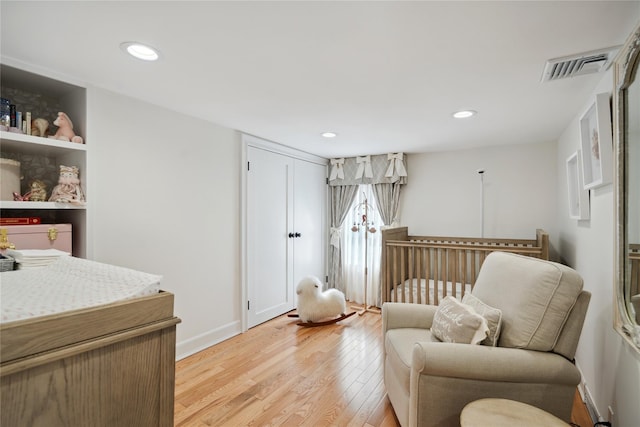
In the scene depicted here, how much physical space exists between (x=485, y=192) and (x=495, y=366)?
286 centimetres

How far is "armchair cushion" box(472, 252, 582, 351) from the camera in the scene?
4.59ft

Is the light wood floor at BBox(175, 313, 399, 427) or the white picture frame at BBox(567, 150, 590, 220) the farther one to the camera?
the white picture frame at BBox(567, 150, 590, 220)

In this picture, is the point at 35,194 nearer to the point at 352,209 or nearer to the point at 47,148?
the point at 47,148

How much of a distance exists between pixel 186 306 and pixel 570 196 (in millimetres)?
3467

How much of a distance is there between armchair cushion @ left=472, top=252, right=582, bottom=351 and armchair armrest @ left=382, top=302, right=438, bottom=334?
461 mm

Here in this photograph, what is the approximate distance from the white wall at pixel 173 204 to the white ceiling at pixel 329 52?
22cm

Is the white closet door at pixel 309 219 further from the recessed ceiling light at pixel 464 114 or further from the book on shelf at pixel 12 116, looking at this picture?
the book on shelf at pixel 12 116

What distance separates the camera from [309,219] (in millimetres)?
4219

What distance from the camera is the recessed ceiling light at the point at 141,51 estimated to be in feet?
4.87

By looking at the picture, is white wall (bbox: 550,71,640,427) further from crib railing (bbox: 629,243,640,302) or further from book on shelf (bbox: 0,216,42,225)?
book on shelf (bbox: 0,216,42,225)

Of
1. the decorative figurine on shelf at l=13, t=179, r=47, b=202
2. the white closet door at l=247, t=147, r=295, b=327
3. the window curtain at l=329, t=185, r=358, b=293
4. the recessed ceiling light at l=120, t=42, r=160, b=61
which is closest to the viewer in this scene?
the recessed ceiling light at l=120, t=42, r=160, b=61

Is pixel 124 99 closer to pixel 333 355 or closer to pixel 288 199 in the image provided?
pixel 288 199

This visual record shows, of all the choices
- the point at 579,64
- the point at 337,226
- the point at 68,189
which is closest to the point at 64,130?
the point at 68,189

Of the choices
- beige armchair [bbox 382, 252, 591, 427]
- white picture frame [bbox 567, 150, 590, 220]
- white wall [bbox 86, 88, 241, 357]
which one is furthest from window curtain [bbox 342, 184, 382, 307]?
beige armchair [bbox 382, 252, 591, 427]
